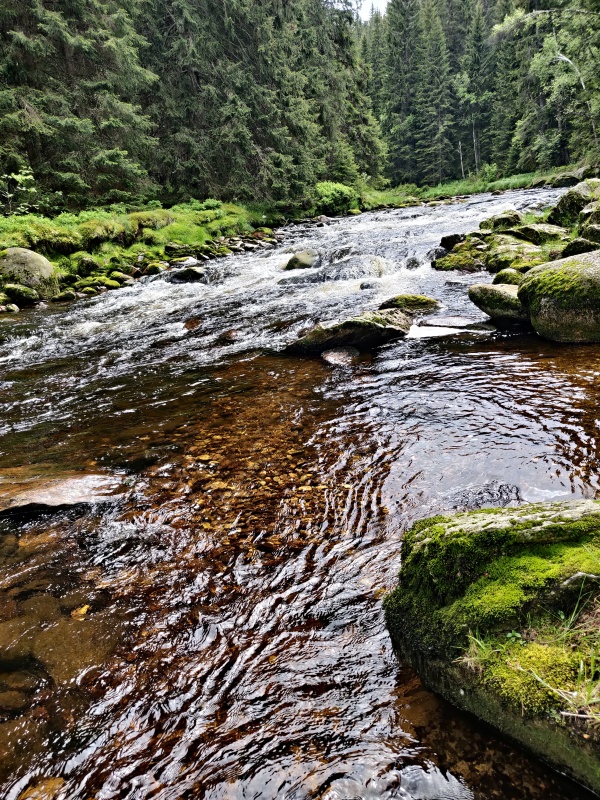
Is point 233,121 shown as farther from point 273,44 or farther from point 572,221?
point 572,221

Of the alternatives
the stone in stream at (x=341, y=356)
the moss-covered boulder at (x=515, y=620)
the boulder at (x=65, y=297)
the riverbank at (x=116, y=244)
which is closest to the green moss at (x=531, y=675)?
the moss-covered boulder at (x=515, y=620)

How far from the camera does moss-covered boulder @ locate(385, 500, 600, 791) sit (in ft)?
4.86

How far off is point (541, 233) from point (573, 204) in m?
2.42

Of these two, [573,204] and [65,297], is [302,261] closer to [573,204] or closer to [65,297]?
[65,297]

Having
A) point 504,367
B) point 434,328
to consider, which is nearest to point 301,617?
point 504,367

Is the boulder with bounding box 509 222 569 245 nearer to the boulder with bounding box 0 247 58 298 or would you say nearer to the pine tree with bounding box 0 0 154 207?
the boulder with bounding box 0 247 58 298

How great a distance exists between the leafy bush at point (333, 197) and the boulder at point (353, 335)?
78.6ft

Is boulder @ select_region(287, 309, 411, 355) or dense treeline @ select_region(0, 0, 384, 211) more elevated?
dense treeline @ select_region(0, 0, 384, 211)

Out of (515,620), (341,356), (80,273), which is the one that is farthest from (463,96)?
(515,620)

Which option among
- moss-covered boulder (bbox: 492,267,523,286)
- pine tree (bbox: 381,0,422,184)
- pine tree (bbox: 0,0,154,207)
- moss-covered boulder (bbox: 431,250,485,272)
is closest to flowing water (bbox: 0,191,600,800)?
moss-covered boulder (bbox: 492,267,523,286)

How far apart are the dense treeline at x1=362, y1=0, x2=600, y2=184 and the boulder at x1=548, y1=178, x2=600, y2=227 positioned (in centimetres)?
2395

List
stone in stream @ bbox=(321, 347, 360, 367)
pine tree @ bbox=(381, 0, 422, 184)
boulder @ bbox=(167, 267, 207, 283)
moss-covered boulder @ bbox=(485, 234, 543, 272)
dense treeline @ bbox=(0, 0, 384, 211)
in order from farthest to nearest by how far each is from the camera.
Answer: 1. pine tree @ bbox=(381, 0, 422, 184)
2. dense treeline @ bbox=(0, 0, 384, 211)
3. boulder @ bbox=(167, 267, 207, 283)
4. moss-covered boulder @ bbox=(485, 234, 543, 272)
5. stone in stream @ bbox=(321, 347, 360, 367)

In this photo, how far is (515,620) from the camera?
1.78 m

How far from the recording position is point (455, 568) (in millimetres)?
2047
